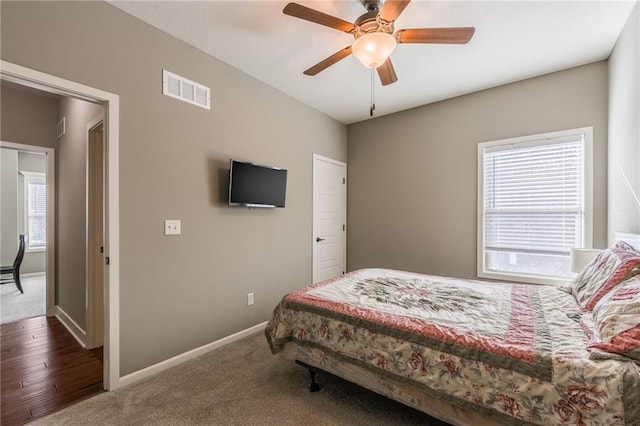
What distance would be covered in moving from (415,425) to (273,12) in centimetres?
297

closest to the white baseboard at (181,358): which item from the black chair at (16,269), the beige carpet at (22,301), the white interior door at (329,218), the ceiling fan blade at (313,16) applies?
the white interior door at (329,218)

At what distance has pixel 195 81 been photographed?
258cm

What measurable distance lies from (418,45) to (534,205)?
7.15ft

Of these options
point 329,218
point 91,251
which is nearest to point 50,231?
point 91,251

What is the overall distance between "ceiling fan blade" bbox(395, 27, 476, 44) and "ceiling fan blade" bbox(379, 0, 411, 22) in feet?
0.48

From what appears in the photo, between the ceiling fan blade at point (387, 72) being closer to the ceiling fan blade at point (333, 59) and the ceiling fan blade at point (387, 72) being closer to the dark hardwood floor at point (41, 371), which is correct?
the ceiling fan blade at point (333, 59)

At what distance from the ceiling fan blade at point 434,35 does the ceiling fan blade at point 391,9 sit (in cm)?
15

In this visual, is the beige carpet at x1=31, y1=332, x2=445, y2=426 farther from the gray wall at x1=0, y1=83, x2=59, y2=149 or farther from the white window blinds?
the white window blinds

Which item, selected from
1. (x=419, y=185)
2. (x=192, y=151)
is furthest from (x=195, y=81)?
(x=419, y=185)

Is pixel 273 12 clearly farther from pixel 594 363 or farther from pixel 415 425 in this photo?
pixel 415 425

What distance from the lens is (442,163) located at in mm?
3684

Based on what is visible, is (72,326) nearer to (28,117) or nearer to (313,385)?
(28,117)

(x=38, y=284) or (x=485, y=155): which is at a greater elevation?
(x=485, y=155)

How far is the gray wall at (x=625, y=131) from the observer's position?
6.68 ft
